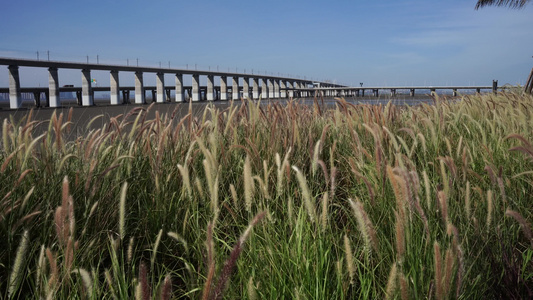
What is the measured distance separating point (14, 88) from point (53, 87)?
15.1 ft

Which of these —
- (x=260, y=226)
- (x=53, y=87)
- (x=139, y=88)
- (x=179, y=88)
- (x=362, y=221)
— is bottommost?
(x=260, y=226)

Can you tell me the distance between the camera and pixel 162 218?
2701 mm

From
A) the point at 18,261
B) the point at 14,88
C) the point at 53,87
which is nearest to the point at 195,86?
the point at 53,87

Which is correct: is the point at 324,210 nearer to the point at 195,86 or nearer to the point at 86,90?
the point at 86,90

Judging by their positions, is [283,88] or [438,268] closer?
[438,268]

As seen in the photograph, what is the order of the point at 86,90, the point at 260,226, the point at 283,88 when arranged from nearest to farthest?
1. the point at 260,226
2. the point at 86,90
3. the point at 283,88

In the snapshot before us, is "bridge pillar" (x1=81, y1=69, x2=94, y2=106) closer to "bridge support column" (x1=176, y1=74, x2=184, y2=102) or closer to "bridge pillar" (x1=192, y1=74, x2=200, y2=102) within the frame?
"bridge support column" (x1=176, y1=74, x2=184, y2=102)

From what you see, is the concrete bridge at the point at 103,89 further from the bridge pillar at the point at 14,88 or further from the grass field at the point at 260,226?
the grass field at the point at 260,226

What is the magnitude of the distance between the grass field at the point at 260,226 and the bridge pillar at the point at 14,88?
1321 inches

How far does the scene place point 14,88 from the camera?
32.9 meters

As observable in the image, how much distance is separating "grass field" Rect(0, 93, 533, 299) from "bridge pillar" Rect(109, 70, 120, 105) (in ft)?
138

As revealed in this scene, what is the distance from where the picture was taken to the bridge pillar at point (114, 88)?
43781mm

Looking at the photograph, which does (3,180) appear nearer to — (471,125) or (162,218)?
(162,218)

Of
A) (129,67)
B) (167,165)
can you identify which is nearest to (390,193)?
(167,165)
